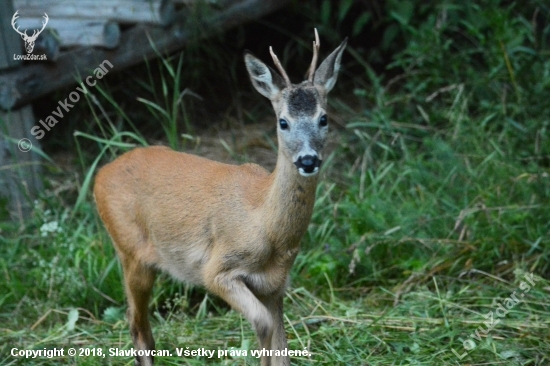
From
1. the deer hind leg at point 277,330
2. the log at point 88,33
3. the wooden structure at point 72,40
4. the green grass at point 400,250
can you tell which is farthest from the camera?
the log at point 88,33

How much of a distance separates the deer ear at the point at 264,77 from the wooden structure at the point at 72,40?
2013 millimetres

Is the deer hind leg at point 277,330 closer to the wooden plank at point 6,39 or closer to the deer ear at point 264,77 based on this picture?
the deer ear at point 264,77

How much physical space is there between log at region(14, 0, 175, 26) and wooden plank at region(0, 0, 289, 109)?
4.0 inches

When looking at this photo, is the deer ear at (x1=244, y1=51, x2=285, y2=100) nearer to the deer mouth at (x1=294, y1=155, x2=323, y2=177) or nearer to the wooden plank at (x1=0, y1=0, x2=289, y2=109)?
the deer mouth at (x1=294, y1=155, x2=323, y2=177)

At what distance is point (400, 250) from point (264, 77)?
2.13 meters

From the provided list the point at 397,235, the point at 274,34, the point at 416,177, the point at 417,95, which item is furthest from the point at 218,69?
the point at 397,235

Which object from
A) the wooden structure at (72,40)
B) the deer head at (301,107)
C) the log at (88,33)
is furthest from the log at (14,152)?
the deer head at (301,107)

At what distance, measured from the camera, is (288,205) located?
427 cm

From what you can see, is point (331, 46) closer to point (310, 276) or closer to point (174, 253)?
point (310, 276)

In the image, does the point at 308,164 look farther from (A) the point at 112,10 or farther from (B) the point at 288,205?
(A) the point at 112,10

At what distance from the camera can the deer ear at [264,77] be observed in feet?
14.5

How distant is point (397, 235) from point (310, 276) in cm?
68

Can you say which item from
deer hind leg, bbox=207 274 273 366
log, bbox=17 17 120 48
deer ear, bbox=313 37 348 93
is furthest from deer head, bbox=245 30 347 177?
log, bbox=17 17 120 48

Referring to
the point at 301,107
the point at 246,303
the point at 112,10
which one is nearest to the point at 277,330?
the point at 246,303
